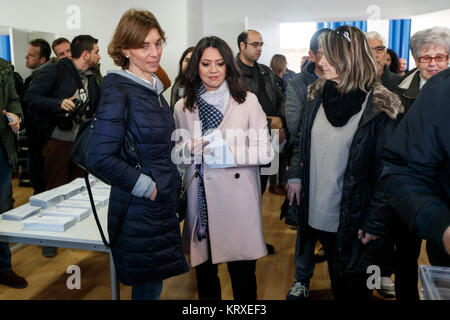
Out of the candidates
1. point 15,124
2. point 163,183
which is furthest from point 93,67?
point 163,183

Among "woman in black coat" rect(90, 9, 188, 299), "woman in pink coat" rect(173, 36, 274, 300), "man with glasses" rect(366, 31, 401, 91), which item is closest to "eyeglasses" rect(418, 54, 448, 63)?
"man with glasses" rect(366, 31, 401, 91)

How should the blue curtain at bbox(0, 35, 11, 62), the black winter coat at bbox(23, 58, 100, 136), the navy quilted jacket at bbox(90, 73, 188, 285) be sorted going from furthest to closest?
the blue curtain at bbox(0, 35, 11, 62) < the black winter coat at bbox(23, 58, 100, 136) < the navy quilted jacket at bbox(90, 73, 188, 285)

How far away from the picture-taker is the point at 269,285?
9.41ft

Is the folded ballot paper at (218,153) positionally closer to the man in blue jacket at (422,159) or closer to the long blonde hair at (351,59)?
the long blonde hair at (351,59)

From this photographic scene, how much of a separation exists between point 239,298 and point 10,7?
10.6 ft

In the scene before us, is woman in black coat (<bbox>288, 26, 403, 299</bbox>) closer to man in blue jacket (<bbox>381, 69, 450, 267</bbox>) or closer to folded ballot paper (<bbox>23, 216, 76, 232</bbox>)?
man in blue jacket (<bbox>381, 69, 450, 267</bbox>)

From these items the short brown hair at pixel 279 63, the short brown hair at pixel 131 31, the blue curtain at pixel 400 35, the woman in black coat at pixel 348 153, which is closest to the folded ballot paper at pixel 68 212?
the short brown hair at pixel 131 31

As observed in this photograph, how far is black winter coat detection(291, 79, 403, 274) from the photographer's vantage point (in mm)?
1883

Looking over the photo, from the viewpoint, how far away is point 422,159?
1.13 metres

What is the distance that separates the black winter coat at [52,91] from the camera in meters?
3.13

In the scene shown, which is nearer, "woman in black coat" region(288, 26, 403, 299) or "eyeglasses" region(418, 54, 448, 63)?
"woman in black coat" region(288, 26, 403, 299)

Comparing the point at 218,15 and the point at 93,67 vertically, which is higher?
the point at 218,15

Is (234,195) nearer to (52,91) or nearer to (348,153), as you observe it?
(348,153)
